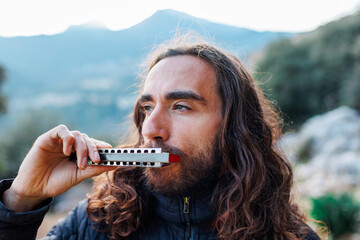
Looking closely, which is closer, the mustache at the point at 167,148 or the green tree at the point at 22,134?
the mustache at the point at 167,148

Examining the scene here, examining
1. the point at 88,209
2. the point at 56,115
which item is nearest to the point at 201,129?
the point at 88,209

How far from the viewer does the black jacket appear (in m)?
2.10

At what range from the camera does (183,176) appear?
2.38 meters

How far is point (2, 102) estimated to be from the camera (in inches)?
482

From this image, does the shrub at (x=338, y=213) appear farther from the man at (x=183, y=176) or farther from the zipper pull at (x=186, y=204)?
the zipper pull at (x=186, y=204)

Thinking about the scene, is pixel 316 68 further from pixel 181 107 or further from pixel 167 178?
pixel 167 178

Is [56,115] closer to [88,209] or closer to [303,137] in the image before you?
[303,137]

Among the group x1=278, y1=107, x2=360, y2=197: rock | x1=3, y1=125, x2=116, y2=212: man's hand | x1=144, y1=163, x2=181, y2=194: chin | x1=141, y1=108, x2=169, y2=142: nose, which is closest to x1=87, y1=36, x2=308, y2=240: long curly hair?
x1=144, y1=163, x2=181, y2=194: chin

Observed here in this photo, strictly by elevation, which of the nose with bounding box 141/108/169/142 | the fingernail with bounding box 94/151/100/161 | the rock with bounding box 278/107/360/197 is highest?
the nose with bounding box 141/108/169/142

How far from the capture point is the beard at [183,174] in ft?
7.70

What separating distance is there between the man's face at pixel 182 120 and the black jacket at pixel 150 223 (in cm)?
17

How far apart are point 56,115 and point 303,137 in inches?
840

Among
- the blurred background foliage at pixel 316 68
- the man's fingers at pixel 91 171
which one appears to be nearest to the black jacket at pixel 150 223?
the man's fingers at pixel 91 171

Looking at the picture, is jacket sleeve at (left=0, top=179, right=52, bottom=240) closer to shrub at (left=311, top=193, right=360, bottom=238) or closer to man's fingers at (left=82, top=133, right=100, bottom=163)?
man's fingers at (left=82, top=133, right=100, bottom=163)
